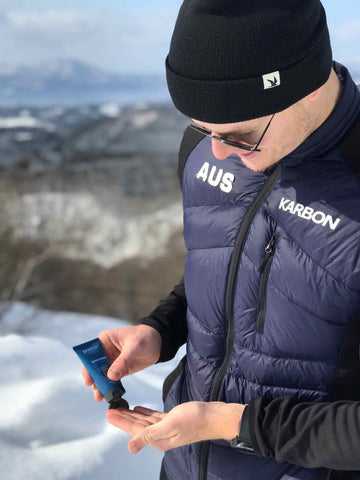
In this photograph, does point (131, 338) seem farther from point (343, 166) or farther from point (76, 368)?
point (76, 368)

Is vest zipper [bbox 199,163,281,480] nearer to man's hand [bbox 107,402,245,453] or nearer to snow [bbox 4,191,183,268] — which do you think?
man's hand [bbox 107,402,245,453]

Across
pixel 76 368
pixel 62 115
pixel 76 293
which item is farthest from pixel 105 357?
pixel 62 115

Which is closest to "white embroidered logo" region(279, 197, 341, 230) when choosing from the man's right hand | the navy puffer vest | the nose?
the navy puffer vest

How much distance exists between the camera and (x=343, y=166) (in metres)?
0.91

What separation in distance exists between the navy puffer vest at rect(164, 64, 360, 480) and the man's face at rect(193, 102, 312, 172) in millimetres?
26

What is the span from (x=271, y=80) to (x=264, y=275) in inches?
13.6

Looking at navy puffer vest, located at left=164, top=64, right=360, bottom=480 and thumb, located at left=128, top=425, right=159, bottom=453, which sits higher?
navy puffer vest, located at left=164, top=64, right=360, bottom=480

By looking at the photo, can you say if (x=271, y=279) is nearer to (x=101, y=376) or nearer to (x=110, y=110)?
(x=101, y=376)

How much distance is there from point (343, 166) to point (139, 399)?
66.4 inches

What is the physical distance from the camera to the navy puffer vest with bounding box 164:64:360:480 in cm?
91

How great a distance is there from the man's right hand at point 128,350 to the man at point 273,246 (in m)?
0.11

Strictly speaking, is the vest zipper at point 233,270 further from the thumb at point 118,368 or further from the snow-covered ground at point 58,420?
the snow-covered ground at point 58,420

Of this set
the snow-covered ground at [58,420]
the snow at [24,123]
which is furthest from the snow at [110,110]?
the snow-covered ground at [58,420]

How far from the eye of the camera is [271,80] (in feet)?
2.92
